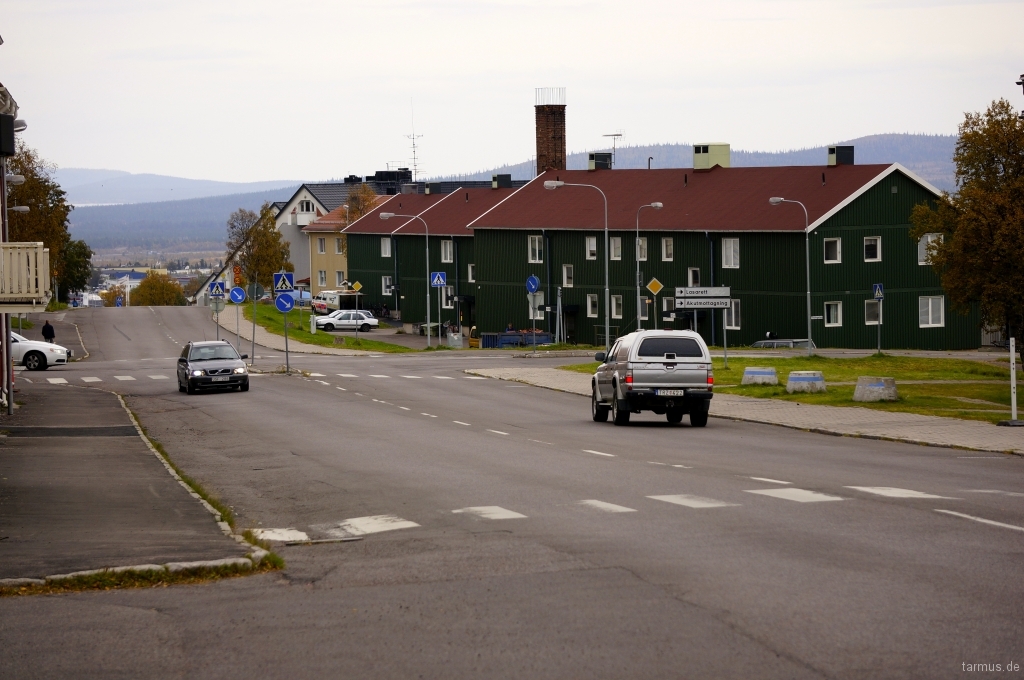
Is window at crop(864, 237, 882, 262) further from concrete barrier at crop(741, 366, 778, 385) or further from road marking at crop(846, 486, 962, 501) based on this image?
road marking at crop(846, 486, 962, 501)

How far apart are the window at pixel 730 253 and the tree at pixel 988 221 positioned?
32.9 meters

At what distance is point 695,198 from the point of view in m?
71.5

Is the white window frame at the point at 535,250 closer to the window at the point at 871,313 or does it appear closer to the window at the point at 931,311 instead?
the window at the point at 871,313

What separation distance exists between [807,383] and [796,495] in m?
18.7

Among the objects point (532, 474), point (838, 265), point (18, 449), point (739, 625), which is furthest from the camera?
point (838, 265)

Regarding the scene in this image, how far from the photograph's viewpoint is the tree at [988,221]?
30641 mm

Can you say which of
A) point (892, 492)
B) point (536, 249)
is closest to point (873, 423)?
point (892, 492)

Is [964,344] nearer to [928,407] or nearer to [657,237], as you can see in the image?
[657,237]

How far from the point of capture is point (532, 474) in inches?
673

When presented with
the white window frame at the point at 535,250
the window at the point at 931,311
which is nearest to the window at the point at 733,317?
the window at the point at 931,311

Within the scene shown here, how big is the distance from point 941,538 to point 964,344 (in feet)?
193

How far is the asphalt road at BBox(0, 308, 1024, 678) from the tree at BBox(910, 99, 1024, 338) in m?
11.4

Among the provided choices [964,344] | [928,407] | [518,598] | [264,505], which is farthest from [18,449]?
[964,344]

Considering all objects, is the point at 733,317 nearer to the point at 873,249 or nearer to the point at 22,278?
the point at 873,249
